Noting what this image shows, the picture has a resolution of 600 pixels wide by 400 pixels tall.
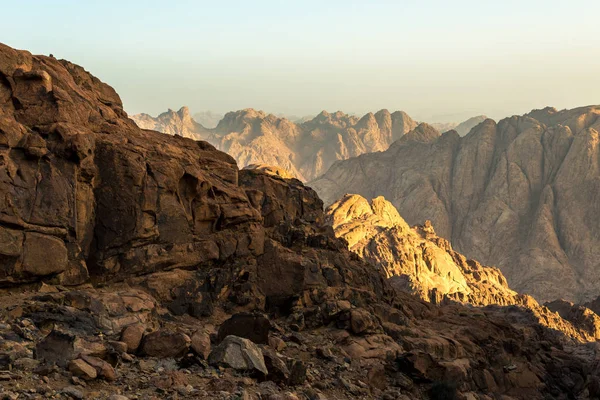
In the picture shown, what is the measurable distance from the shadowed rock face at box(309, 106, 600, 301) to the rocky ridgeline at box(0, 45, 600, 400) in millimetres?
99691

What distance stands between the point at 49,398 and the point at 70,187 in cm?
1068

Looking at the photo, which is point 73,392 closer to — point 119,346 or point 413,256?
point 119,346

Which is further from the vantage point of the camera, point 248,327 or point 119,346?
point 248,327

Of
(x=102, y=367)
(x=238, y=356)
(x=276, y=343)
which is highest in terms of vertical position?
(x=102, y=367)

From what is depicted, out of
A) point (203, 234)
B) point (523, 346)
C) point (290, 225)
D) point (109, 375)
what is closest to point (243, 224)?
point (203, 234)

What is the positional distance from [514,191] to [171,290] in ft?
484

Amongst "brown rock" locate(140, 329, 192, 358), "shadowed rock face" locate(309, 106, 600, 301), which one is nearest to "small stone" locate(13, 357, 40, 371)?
"brown rock" locate(140, 329, 192, 358)

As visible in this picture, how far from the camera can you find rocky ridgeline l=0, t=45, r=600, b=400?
14602 millimetres

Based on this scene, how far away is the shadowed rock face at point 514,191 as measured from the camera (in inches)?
5271

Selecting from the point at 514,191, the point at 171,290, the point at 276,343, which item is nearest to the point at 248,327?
the point at 276,343

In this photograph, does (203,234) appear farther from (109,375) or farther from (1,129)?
(109,375)

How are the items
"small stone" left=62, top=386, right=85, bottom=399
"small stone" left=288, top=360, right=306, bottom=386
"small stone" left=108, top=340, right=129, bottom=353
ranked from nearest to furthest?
"small stone" left=62, top=386, right=85, bottom=399
"small stone" left=108, top=340, right=129, bottom=353
"small stone" left=288, top=360, right=306, bottom=386

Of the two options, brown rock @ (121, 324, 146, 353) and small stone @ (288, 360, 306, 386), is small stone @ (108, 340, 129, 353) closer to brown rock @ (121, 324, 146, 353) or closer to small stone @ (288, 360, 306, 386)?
brown rock @ (121, 324, 146, 353)

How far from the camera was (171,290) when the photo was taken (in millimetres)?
22594
